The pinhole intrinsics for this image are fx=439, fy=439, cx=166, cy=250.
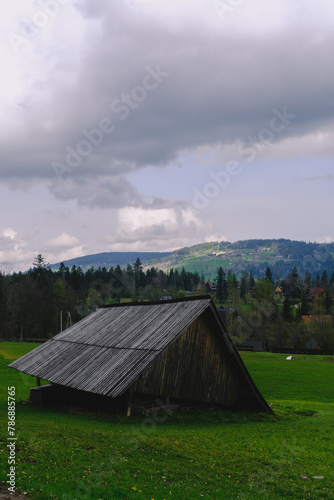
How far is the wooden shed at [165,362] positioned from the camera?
1847 cm

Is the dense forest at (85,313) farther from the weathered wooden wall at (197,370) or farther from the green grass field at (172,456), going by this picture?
the green grass field at (172,456)

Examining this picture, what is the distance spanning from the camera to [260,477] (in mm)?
10898

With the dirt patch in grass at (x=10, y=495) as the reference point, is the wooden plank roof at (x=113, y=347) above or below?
above

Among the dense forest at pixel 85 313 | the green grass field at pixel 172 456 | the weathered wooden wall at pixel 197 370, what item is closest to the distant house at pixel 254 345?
the dense forest at pixel 85 313

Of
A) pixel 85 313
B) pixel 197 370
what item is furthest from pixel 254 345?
pixel 197 370

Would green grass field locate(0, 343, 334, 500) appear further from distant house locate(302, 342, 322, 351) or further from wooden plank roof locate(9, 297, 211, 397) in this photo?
distant house locate(302, 342, 322, 351)

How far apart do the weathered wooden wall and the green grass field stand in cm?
100

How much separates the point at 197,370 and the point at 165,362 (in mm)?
2028

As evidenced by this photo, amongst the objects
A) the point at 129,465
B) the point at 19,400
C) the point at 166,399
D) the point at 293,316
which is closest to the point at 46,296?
the point at 293,316

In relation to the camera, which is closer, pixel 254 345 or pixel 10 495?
pixel 10 495

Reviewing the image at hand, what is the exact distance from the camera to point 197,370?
20219 mm

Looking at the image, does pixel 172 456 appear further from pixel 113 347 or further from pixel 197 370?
pixel 113 347

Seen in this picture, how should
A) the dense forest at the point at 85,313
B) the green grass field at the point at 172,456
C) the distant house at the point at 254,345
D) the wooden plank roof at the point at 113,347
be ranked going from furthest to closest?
the dense forest at the point at 85,313, the distant house at the point at 254,345, the wooden plank roof at the point at 113,347, the green grass field at the point at 172,456

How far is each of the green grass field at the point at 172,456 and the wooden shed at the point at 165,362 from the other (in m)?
1.07
